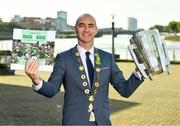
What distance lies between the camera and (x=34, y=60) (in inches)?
125

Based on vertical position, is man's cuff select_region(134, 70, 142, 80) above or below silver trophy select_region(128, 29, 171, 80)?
below

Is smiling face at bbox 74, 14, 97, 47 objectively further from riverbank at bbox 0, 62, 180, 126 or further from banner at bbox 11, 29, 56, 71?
riverbank at bbox 0, 62, 180, 126

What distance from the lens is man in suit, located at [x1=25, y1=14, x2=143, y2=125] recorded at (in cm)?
342

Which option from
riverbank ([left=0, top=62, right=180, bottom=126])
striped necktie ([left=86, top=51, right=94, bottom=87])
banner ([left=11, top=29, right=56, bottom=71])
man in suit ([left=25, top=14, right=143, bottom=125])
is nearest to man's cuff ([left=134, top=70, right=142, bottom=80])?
man in suit ([left=25, top=14, right=143, bottom=125])

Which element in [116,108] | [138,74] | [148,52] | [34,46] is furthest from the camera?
[116,108]

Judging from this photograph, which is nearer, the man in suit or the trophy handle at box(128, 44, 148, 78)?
the trophy handle at box(128, 44, 148, 78)

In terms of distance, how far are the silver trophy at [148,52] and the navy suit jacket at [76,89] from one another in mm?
171

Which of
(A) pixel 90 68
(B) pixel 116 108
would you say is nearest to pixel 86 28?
(A) pixel 90 68

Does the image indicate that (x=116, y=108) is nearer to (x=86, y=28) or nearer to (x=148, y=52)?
(x=86, y=28)

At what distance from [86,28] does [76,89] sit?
457 millimetres

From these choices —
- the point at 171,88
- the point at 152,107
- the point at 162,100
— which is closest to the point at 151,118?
the point at 152,107

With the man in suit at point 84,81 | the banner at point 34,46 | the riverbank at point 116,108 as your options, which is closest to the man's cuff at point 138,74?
the man in suit at point 84,81

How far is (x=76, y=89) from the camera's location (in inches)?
136

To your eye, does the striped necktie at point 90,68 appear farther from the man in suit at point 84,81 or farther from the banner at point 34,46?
the banner at point 34,46
